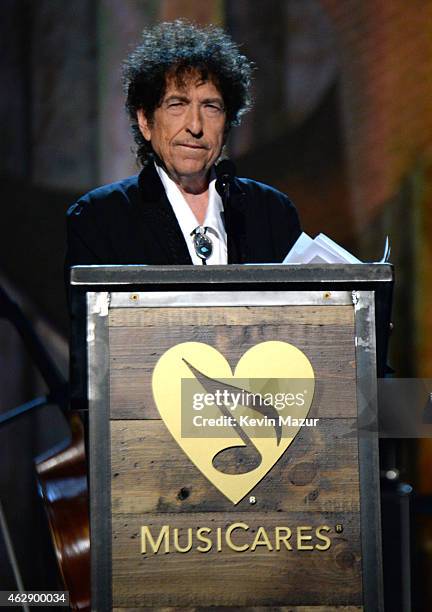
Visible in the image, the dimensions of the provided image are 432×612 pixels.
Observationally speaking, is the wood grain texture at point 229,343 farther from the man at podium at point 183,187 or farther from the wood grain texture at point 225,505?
the man at podium at point 183,187

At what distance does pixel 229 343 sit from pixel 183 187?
2.83 ft

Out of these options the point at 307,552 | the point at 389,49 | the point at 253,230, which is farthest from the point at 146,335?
the point at 389,49

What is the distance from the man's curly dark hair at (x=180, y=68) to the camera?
227cm

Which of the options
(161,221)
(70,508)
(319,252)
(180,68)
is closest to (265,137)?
(180,68)

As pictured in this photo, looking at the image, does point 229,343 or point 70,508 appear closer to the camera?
point 229,343

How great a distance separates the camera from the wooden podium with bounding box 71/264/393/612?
56.7 inches

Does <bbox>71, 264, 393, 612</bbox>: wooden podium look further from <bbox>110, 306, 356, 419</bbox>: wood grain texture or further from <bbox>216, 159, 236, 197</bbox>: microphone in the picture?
<bbox>216, 159, 236, 197</bbox>: microphone

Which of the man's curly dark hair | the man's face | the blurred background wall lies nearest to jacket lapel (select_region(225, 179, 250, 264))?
the man's face

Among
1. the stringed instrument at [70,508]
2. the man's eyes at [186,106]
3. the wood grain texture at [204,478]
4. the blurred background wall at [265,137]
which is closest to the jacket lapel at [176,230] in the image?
the man's eyes at [186,106]

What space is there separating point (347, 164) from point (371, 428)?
2.04 meters

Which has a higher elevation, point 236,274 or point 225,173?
point 225,173

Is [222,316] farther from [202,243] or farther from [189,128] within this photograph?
[189,128]

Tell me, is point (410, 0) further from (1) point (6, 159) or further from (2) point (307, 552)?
(2) point (307, 552)

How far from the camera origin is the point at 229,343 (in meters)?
1.45
